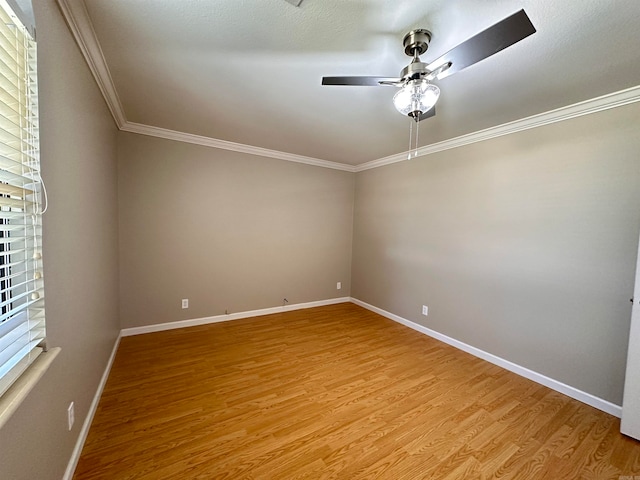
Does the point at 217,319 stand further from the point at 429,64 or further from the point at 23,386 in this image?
the point at 429,64

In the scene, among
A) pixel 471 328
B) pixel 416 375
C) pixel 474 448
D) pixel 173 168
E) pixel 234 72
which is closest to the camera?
pixel 474 448

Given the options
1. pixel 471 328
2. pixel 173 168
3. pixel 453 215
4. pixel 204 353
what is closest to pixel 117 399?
pixel 204 353

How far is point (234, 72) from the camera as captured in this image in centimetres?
179

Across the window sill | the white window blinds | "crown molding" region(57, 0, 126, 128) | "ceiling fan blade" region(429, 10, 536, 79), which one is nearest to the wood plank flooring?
the window sill

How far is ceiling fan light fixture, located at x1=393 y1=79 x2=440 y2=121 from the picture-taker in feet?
4.46

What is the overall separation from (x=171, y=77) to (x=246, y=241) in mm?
2115

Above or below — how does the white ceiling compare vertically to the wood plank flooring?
above

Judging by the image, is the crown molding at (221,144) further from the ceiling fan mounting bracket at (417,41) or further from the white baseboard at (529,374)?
the white baseboard at (529,374)

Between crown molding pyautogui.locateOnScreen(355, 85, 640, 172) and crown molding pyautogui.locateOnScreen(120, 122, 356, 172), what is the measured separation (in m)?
1.56

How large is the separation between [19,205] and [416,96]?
70.7 inches

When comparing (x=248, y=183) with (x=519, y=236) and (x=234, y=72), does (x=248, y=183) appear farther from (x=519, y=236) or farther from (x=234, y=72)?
(x=519, y=236)

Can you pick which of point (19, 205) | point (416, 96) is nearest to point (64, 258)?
point (19, 205)

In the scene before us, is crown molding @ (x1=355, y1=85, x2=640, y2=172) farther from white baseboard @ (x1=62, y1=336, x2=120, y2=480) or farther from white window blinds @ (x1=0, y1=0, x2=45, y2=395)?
white baseboard @ (x1=62, y1=336, x2=120, y2=480)

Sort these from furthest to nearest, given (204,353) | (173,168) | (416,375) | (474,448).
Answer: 1. (173,168)
2. (204,353)
3. (416,375)
4. (474,448)
